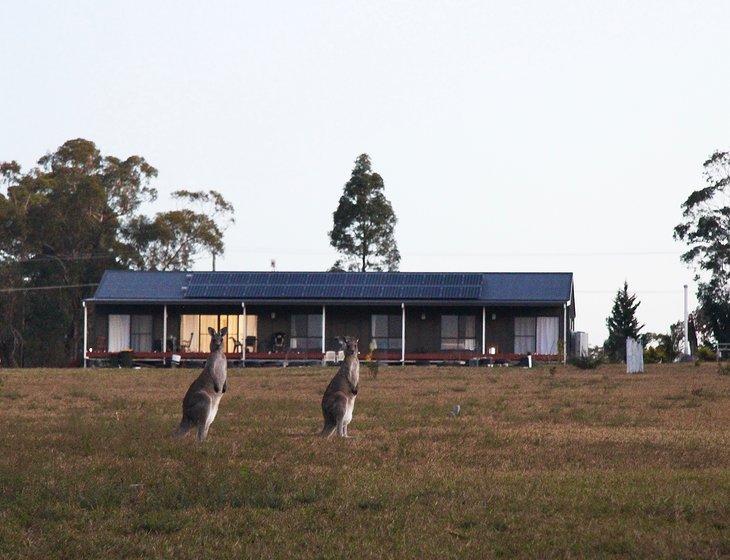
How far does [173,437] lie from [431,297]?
126 ft

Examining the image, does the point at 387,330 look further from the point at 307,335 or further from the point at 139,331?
the point at 139,331

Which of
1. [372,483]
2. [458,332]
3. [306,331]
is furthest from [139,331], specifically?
[372,483]

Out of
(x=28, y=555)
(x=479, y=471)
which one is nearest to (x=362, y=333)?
(x=479, y=471)

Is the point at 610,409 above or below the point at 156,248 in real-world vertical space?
below

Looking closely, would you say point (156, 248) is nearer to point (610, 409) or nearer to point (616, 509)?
point (610, 409)

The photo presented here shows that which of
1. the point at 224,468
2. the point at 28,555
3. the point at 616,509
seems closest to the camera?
the point at 28,555

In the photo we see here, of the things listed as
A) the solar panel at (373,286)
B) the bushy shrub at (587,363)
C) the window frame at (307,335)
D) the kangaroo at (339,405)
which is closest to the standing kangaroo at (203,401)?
the kangaroo at (339,405)

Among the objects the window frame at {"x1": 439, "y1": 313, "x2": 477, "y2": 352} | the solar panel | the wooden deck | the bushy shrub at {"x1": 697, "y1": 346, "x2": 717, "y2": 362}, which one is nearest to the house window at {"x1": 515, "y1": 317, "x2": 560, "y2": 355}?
the solar panel

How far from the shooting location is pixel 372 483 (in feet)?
40.0

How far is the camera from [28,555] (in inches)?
371

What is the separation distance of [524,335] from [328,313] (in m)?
7.76

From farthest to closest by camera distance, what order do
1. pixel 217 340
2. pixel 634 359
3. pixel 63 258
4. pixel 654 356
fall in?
pixel 63 258 → pixel 654 356 → pixel 634 359 → pixel 217 340

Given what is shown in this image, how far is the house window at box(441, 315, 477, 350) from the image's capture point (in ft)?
182

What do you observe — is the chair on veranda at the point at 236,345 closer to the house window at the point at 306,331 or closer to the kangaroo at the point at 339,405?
the house window at the point at 306,331
